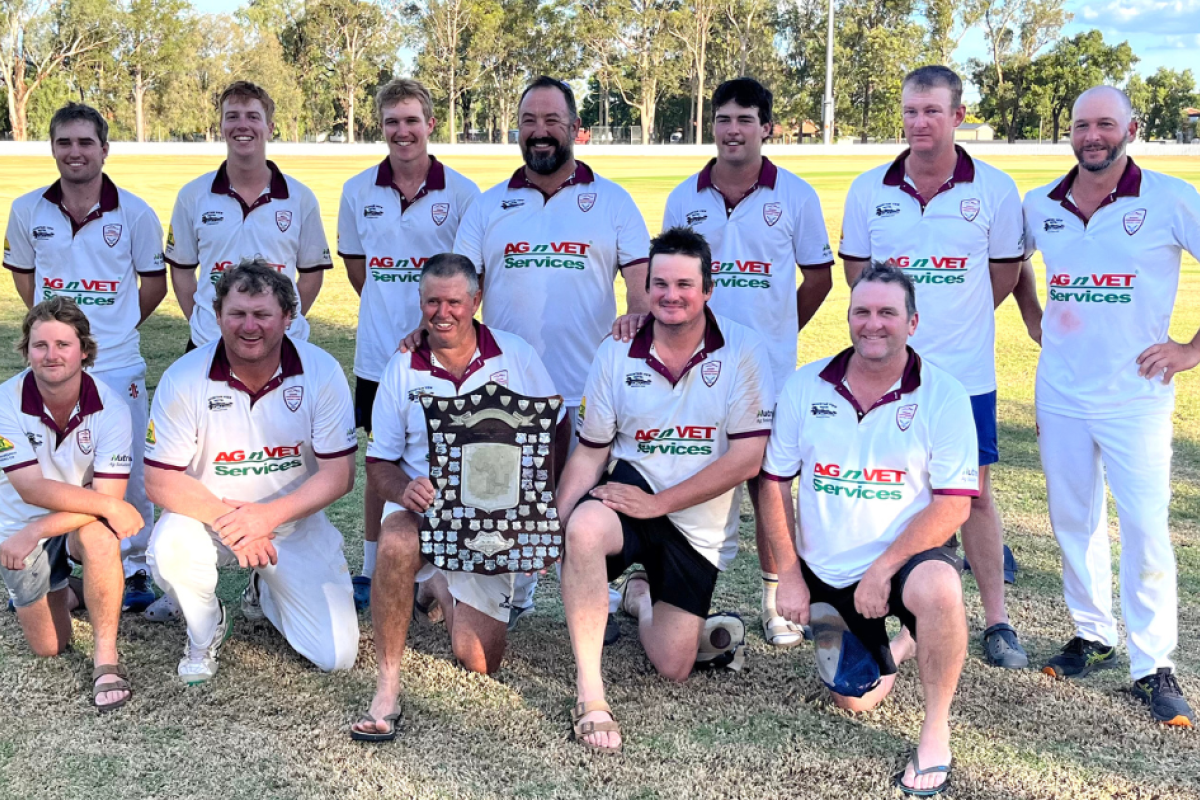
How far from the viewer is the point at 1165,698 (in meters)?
4.20

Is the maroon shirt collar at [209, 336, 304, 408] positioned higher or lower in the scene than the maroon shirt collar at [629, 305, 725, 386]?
lower

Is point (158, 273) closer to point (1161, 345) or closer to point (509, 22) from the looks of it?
point (1161, 345)

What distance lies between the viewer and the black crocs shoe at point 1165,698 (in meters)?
4.11

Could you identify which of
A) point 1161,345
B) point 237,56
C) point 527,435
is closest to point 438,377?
point 527,435

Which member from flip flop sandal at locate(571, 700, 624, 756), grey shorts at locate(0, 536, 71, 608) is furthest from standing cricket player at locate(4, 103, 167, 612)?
flip flop sandal at locate(571, 700, 624, 756)

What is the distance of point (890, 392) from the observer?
4.05 m

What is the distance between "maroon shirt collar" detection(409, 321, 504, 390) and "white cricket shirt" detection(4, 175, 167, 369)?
188cm

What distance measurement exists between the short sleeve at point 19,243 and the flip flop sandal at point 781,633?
4016 mm

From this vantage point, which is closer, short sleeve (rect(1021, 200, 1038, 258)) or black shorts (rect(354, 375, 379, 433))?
short sleeve (rect(1021, 200, 1038, 258))

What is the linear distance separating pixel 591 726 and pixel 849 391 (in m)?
1.50

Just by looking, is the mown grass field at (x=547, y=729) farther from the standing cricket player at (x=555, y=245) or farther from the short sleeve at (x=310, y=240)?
the short sleeve at (x=310, y=240)

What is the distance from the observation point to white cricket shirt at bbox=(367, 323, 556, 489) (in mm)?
4605

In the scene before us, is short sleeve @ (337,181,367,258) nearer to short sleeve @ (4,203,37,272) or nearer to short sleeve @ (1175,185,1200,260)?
short sleeve @ (4,203,37,272)

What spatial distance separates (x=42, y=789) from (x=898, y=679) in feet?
10.2
